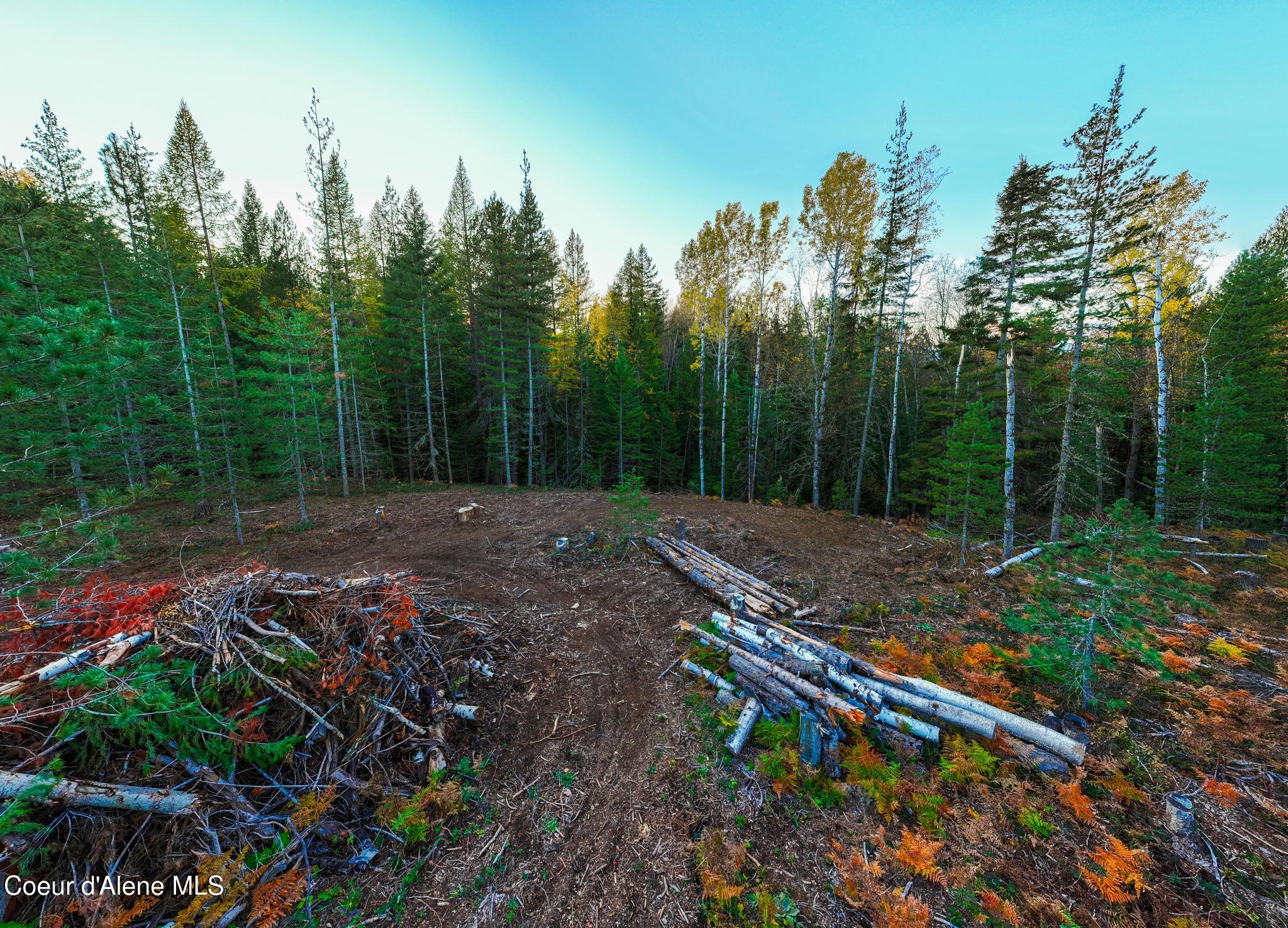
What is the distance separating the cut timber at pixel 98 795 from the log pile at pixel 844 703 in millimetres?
5305

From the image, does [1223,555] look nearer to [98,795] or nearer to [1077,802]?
[1077,802]

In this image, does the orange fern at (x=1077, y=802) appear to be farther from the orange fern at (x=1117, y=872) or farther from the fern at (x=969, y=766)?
the fern at (x=969, y=766)

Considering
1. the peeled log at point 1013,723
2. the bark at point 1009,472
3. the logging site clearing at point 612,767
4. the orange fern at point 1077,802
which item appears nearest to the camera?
the logging site clearing at point 612,767

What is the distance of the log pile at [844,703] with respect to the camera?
4.73 meters

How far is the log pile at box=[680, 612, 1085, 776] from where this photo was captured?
4734 millimetres

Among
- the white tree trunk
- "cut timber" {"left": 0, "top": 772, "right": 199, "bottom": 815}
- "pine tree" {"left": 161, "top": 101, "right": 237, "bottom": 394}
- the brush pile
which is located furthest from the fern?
"pine tree" {"left": 161, "top": 101, "right": 237, "bottom": 394}

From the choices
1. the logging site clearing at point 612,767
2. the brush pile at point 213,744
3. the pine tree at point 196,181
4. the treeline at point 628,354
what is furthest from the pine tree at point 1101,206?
the pine tree at point 196,181

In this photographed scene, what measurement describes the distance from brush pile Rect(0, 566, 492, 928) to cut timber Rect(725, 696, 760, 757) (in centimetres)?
317

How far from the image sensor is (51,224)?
43.6 feet

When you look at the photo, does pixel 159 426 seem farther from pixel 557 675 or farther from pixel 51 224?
pixel 557 675

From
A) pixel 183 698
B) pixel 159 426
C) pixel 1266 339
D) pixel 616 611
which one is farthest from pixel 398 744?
pixel 1266 339

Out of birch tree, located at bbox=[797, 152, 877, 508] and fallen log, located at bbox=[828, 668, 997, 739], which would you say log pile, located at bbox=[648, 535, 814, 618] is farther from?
birch tree, located at bbox=[797, 152, 877, 508]

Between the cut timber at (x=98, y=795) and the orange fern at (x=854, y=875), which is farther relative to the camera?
the orange fern at (x=854, y=875)

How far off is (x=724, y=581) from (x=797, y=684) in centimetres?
345
